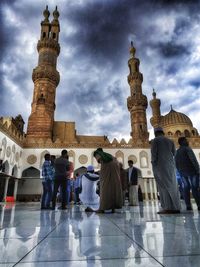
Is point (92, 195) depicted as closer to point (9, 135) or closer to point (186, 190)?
point (186, 190)

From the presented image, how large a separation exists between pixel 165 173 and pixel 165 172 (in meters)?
0.02

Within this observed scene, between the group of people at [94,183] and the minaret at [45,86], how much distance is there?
645 inches

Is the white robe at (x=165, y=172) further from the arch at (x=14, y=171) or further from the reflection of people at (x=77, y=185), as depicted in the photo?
the arch at (x=14, y=171)

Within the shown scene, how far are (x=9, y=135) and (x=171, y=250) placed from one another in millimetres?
16808

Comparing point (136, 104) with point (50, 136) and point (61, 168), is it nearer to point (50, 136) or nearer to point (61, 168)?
point (50, 136)

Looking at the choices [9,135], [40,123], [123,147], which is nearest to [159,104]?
[123,147]

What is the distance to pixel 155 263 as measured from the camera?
95cm

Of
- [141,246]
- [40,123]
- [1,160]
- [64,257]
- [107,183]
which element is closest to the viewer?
[64,257]

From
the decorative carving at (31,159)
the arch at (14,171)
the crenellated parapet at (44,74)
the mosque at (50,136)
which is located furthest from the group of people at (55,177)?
the crenellated parapet at (44,74)

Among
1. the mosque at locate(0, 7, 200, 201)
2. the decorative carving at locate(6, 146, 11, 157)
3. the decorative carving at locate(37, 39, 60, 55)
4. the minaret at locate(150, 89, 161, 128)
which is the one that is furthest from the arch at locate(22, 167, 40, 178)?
the minaret at locate(150, 89, 161, 128)

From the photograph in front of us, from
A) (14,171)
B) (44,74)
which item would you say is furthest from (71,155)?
(44,74)

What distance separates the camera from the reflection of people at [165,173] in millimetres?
3807

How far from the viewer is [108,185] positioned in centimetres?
411

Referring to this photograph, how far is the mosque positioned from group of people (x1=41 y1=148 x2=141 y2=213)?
10228 mm
